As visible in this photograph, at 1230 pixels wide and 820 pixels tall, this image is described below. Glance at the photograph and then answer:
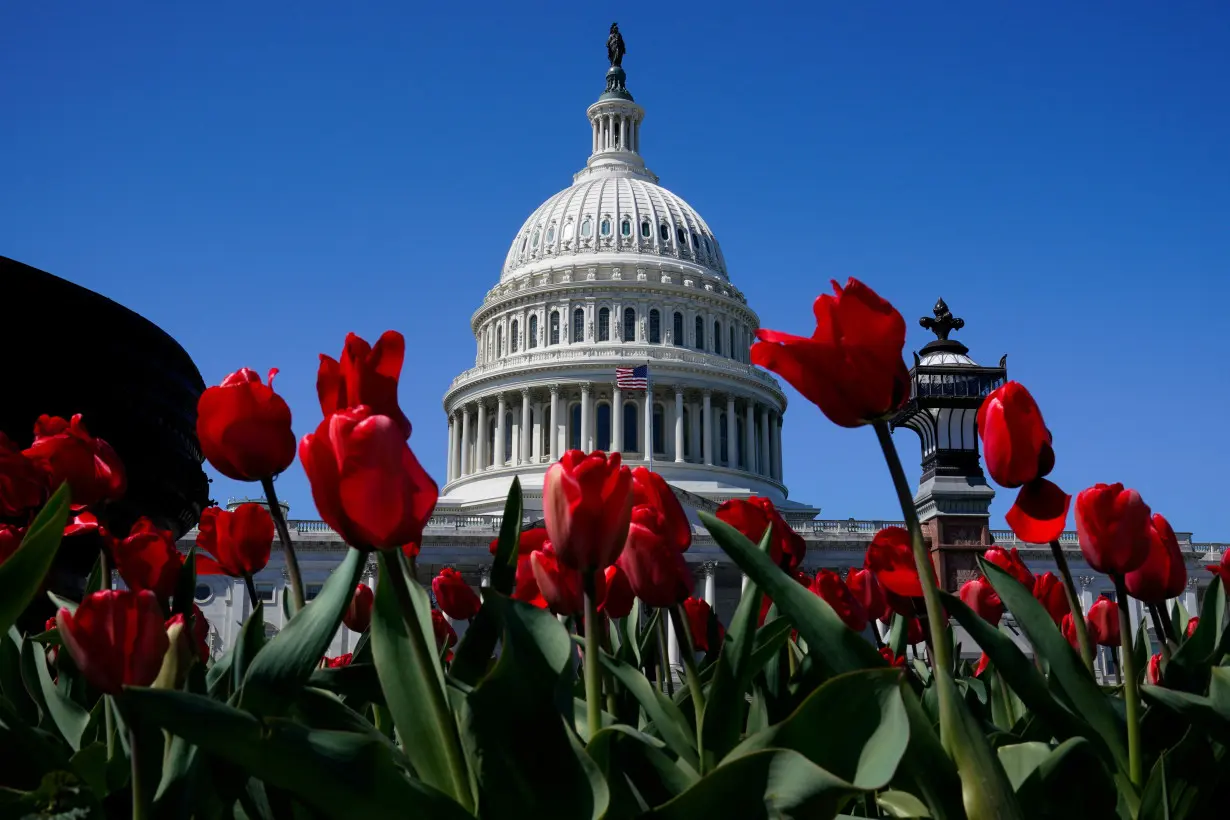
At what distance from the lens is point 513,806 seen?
181 centimetres

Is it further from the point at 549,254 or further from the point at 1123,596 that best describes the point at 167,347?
the point at 549,254

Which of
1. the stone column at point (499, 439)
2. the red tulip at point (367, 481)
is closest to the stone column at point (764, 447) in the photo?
the stone column at point (499, 439)

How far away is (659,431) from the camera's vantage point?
73438mm

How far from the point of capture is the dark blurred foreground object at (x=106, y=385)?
230 inches

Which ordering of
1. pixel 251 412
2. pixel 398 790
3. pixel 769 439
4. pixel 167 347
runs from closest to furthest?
pixel 398 790 → pixel 251 412 → pixel 167 347 → pixel 769 439

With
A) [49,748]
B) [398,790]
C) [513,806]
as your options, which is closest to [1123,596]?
[513,806]

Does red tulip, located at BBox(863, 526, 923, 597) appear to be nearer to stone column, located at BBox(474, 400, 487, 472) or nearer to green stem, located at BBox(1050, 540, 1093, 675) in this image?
green stem, located at BBox(1050, 540, 1093, 675)

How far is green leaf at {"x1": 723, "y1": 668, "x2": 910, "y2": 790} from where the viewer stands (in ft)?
5.75

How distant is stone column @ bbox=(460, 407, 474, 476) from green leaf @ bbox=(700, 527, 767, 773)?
7494 centimetres

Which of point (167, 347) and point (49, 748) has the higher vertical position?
point (167, 347)

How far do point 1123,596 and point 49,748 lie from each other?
2.24 m

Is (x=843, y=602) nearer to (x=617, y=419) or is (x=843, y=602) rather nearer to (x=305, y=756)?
(x=305, y=756)

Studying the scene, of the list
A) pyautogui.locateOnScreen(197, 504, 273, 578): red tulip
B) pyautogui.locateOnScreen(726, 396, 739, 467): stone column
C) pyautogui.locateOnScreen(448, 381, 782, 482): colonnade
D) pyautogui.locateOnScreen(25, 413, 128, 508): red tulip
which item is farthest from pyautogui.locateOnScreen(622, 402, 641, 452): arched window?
pyautogui.locateOnScreen(25, 413, 128, 508): red tulip

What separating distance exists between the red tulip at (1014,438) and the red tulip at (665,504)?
706 mm
